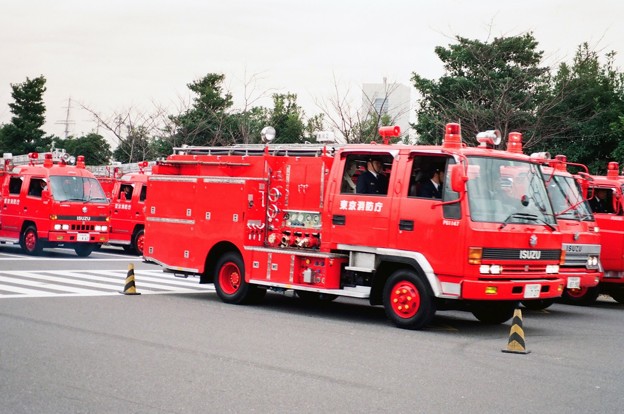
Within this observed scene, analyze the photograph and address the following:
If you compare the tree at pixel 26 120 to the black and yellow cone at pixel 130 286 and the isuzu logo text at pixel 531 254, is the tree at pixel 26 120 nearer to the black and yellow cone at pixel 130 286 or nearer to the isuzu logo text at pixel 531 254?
the black and yellow cone at pixel 130 286

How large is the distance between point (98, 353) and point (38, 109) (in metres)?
64.9

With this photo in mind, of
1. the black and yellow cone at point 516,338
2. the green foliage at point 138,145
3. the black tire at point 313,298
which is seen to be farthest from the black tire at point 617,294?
the green foliage at point 138,145

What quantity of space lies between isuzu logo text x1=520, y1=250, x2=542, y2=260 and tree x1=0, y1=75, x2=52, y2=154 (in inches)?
2454

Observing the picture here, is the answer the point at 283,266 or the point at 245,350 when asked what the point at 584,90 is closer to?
the point at 283,266

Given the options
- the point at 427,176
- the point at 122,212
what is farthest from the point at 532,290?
the point at 122,212

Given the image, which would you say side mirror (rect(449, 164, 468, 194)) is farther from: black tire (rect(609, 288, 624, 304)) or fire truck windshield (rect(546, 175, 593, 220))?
black tire (rect(609, 288, 624, 304))

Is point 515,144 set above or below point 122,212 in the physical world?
above

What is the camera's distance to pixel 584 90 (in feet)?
111

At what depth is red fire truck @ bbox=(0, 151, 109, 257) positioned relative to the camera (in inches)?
964

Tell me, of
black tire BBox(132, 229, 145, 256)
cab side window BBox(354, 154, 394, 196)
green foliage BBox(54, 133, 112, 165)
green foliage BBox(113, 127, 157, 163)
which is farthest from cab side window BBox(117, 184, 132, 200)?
green foliage BBox(54, 133, 112, 165)

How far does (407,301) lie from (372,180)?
1918 millimetres

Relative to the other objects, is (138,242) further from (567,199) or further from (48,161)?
(567,199)

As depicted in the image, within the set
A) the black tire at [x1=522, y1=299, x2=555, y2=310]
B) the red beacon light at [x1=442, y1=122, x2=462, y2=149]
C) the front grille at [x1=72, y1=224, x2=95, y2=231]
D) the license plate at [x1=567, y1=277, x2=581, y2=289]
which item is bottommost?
the black tire at [x1=522, y1=299, x2=555, y2=310]

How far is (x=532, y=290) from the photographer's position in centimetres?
1228
